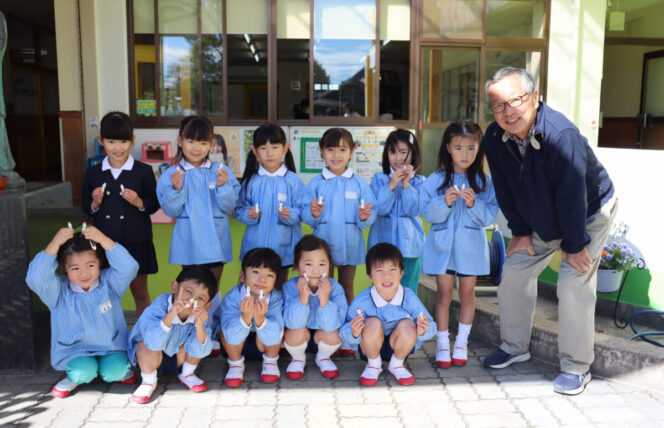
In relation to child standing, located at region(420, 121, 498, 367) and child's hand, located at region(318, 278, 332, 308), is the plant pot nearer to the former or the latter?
child standing, located at region(420, 121, 498, 367)

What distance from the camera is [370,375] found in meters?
2.98

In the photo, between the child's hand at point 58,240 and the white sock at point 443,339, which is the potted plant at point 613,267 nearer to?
the white sock at point 443,339

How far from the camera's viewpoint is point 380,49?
838 centimetres

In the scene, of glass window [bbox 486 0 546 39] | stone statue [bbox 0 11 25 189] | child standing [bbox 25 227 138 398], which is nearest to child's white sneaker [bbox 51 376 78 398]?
child standing [bbox 25 227 138 398]

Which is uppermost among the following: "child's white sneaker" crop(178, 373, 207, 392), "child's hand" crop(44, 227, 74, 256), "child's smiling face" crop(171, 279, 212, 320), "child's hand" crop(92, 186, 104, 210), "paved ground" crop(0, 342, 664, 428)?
"child's hand" crop(92, 186, 104, 210)

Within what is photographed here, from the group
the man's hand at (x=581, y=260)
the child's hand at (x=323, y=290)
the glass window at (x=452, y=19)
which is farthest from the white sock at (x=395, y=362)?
the glass window at (x=452, y=19)

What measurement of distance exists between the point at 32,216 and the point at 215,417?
1503mm

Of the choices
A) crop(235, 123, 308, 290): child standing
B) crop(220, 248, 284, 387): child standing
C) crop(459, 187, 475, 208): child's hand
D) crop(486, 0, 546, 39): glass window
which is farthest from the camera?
crop(486, 0, 546, 39): glass window

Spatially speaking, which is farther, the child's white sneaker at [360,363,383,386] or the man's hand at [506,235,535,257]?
the man's hand at [506,235,535,257]

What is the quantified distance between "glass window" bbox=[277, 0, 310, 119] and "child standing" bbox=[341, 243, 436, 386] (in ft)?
19.3

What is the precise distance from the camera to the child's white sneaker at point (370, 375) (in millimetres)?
2955

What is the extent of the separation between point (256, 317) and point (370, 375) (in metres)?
0.67

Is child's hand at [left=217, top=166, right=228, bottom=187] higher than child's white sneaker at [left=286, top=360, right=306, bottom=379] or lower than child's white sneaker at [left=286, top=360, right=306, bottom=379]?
higher

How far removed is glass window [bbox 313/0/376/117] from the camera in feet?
27.3
